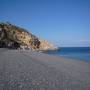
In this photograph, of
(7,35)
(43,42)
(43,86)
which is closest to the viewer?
(43,86)

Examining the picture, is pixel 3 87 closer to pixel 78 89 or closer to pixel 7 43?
pixel 78 89

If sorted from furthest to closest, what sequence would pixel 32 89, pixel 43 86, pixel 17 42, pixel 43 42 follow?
pixel 43 42
pixel 17 42
pixel 43 86
pixel 32 89

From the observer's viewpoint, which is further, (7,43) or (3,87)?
(7,43)

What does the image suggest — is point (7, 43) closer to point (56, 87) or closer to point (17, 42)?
point (17, 42)

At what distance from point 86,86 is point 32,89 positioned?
3537 millimetres

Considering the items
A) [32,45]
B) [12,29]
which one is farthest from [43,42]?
[12,29]

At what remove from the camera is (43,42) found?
539ft

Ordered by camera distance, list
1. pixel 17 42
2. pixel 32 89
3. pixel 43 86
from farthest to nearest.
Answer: pixel 17 42 → pixel 43 86 → pixel 32 89

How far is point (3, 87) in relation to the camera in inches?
461

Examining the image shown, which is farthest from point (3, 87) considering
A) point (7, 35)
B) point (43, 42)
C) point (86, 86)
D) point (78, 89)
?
point (43, 42)

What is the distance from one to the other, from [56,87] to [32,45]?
132 meters

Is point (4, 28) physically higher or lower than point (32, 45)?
higher

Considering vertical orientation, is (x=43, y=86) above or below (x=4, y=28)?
below

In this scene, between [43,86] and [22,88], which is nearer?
[22,88]
